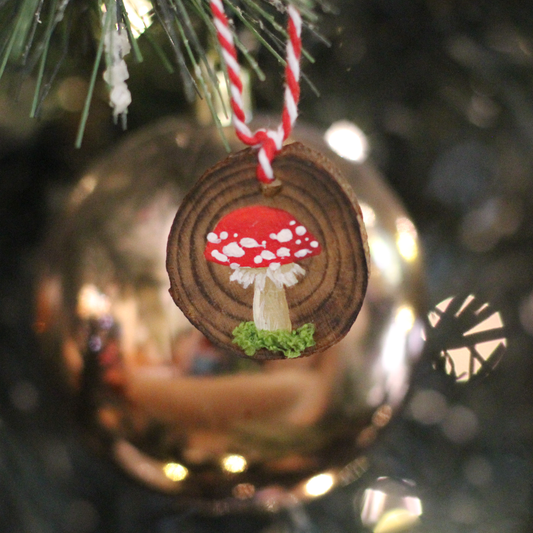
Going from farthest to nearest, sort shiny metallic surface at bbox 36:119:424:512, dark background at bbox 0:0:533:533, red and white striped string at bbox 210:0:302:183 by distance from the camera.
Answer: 1. dark background at bbox 0:0:533:533
2. shiny metallic surface at bbox 36:119:424:512
3. red and white striped string at bbox 210:0:302:183

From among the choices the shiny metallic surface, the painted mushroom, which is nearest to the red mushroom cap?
the painted mushroom

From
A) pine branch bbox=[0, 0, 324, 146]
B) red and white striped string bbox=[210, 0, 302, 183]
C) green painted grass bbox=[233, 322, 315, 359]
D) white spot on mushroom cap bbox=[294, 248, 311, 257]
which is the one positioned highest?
pine branch bbox=[0, 0, 324, 146]

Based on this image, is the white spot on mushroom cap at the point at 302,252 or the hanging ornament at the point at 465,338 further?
the hanging ornament at the point at 465,338

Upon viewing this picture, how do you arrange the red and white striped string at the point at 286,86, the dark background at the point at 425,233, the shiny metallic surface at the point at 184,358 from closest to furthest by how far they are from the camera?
the red and white striped string at the point at 286,86 → the shiny metallic surface at the point at 184,358 → the dark background at the point at 425,233

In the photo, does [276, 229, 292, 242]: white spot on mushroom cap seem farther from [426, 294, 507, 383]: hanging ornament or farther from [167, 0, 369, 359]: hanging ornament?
[426, 294, 507, 383]: hanging ornament

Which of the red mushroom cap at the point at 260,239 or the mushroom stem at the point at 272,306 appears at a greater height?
the red mushroom cap at the point at 260,239

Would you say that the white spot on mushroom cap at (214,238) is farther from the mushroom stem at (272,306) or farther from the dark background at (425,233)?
the dark background at (425,233)

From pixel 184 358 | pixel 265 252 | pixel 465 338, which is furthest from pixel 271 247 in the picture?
pixel 465 338

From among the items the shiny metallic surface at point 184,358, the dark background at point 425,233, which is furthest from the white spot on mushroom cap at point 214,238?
the dark background at point 425,233
